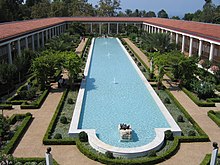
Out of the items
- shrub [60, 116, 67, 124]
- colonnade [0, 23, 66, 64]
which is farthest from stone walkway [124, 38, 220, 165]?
colonnade [0, 23, 66, 64]

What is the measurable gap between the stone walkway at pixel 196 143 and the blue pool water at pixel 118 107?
1763 mm

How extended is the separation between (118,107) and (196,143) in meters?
5.83

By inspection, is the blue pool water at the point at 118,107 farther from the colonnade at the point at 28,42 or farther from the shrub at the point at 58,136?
the colonnade at the point at 28,42

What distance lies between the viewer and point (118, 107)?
57.7ft

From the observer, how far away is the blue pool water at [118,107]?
1409 cm

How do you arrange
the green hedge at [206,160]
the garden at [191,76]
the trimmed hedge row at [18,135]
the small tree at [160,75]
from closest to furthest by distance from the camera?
1. the green hedge at [206,160]
2. the trimmed hedge row at [18,135]
3. the garden at [191,76]
4. the small tree at [160,75]

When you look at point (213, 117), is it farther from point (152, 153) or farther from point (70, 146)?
point (70, 146)

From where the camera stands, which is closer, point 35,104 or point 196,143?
point 196,143

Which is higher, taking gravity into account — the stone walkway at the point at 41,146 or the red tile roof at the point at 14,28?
the red tile roof at the point at 14,28

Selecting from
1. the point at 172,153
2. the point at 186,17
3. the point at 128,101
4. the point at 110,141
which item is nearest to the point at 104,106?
the point at 128,101

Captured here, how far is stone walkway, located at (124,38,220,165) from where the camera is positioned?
38.1 feet

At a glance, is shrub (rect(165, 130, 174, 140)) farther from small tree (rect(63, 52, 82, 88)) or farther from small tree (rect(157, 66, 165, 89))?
small tree (rect(63, 52, 82, 88))

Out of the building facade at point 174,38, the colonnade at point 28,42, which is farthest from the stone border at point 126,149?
the building facade at point 174,38

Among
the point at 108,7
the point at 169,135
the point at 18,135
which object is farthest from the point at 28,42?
the point at 108,7
